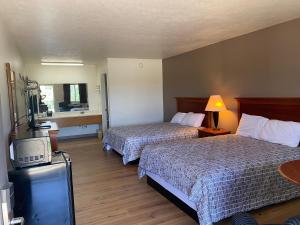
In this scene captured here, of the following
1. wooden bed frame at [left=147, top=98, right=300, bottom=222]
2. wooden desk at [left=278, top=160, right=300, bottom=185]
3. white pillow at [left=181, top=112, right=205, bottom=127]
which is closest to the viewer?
wooden desk at [left=278, top=160, right=300, bottom=185]

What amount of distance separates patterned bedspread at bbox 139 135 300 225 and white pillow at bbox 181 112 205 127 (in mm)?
1821

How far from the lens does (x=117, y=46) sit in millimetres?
4609

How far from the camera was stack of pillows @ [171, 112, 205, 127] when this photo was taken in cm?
504

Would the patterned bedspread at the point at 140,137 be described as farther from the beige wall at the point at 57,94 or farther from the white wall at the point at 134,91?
the beige wall at the point at 57,94

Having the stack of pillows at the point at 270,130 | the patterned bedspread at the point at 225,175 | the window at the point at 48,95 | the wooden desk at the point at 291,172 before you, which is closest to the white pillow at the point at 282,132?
the stack of pillows at the point at 270,130

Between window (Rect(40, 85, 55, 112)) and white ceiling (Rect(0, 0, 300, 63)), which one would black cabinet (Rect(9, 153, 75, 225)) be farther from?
window (Rect(40, 85, 55, 112))

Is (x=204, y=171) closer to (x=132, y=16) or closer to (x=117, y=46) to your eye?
(x=132, y=16)

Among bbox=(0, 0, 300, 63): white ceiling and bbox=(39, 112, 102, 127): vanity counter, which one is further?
bbox=(39, 112, 102, 127): vanity counter

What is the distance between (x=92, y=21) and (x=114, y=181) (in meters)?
2.40

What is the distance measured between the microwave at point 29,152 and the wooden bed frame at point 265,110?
1.69 metres

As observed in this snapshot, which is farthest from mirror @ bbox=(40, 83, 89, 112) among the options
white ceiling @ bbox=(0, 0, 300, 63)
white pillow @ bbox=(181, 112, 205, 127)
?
white pillow @ bbox=(181, 112, 205, 127)

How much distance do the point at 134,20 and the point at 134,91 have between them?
350 centimetres

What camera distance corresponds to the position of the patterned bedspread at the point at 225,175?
2251mm

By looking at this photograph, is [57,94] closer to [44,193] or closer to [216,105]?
[216,105]
